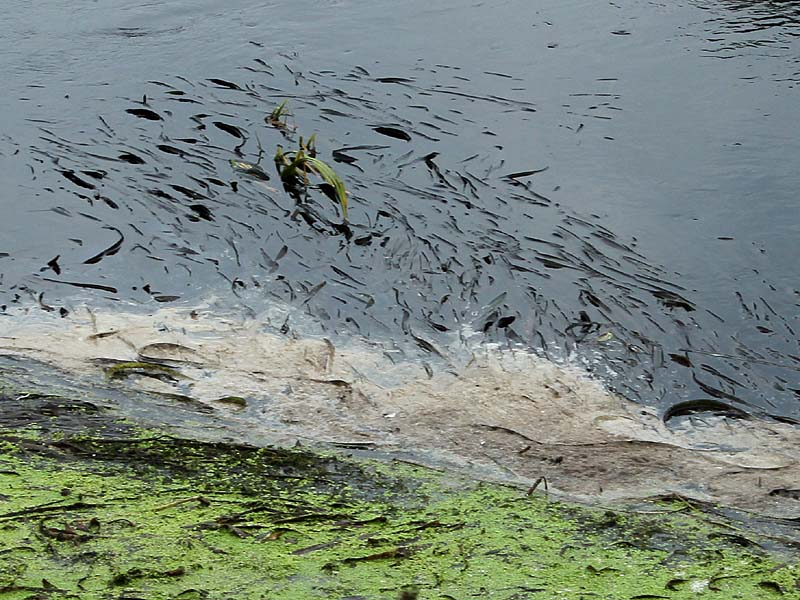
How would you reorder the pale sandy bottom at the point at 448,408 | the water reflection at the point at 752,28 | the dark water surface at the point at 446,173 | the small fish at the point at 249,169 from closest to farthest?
the pale sandy bottom at the point at 448,408 → the dark water surface at the point at 446,173 → the small fish at the point at 249,169 → the water reflection at the point at 752,28

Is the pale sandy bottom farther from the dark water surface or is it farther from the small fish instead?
the small fish

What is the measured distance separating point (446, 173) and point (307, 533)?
7.97 feet

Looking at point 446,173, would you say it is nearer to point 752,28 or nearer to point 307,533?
point 752,28

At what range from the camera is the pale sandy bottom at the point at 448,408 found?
2895 mm

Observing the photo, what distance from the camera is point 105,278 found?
154 inches

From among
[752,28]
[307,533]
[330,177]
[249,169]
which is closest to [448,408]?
[307,533]

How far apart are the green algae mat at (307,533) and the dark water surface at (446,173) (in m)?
0.83

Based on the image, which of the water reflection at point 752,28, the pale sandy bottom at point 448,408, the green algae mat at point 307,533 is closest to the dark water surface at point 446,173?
the water reflection at point 752,28

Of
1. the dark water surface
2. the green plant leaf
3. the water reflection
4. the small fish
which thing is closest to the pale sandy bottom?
the dark water surface

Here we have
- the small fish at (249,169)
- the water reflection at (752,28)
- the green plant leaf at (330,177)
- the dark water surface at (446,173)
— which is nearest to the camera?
the dark water surface at (446,173)

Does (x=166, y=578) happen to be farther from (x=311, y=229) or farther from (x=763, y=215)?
(x=763, y=215)

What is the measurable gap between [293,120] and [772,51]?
2610 mm

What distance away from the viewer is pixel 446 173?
4.53 meters

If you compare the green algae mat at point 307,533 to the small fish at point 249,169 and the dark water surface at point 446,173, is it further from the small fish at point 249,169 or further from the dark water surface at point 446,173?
the small fish at point 249,169
